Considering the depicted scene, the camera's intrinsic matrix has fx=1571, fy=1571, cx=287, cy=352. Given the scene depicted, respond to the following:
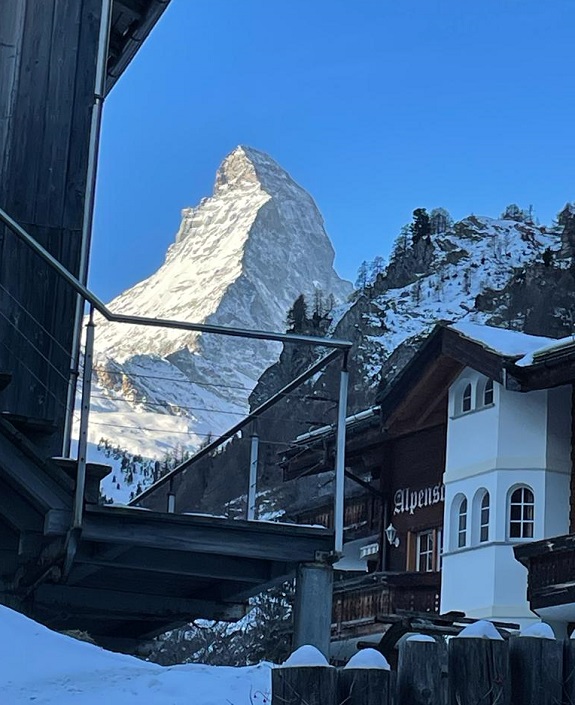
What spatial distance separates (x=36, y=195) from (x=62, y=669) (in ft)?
16.9

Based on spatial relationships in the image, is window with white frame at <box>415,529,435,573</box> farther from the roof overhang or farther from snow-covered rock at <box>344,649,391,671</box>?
snow-covered rock at <box>344,649,391,671</box>

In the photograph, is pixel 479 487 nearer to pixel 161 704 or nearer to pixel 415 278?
pixel 161 704

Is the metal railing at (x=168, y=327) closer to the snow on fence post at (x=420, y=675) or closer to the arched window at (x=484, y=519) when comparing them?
the snow on fence post at (x=420, y=675)

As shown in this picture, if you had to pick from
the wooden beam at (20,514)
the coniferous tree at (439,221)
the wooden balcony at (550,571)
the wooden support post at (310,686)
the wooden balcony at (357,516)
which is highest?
the coniferous tree at (439,221)

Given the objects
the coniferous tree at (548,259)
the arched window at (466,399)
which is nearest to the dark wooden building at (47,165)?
the arched window at (466,399)

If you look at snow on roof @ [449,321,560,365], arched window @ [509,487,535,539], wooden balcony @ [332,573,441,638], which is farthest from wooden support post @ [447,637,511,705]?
wooden balcony @ [332,573,441,638]

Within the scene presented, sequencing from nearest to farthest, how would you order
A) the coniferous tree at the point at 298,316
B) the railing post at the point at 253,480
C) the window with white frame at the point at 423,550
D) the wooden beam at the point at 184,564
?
the wooden beam at the point at 184,564 < the railing post at the point at 253,480 < the window with white frame at the point at 423,550 < the coniferous tree at the point at 298,316

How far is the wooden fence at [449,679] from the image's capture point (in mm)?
4977

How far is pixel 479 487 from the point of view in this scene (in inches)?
1109

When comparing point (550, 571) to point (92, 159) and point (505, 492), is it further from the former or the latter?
point (92, 159)

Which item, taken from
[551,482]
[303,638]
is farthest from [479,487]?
[303,638]

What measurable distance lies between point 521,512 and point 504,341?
3.06 m

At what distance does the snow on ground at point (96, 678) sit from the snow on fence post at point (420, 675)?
179cm

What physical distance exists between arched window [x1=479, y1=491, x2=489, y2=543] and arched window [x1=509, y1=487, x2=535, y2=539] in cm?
56
